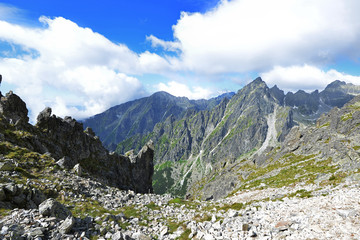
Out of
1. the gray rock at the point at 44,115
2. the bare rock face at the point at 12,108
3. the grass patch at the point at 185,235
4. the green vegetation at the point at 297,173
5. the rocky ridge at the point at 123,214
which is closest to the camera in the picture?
the rocky ridge at the point at 123,214

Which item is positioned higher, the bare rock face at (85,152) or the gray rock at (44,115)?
the gray rock at (44,115)

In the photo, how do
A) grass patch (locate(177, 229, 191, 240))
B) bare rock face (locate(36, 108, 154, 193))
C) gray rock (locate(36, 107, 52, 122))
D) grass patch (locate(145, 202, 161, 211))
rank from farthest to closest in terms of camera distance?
gray rock (locate(36, 107, 52, 122)) → bare rock face (locate(36, 108, 154, 193)) → grass patch (locate(145, 202, 161, 211)) → grass patch (locate(177, 229, 191, 240))

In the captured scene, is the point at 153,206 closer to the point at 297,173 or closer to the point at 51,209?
the point at 51,209

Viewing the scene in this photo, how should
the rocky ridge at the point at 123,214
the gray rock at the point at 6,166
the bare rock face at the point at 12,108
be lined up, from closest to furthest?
1. the rocky ridge at the point at 123,214
2. the gray rock at the point at 6,166
3. the bare rock face at the point at 12,108

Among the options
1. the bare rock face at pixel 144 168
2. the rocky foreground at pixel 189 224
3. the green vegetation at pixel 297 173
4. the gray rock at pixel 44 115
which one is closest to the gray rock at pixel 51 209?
the rocky foreground at pixel 189 224

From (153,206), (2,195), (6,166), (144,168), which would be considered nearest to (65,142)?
(6,166)

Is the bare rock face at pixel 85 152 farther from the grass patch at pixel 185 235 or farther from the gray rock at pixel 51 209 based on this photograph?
the grass patch at pixel 185 235

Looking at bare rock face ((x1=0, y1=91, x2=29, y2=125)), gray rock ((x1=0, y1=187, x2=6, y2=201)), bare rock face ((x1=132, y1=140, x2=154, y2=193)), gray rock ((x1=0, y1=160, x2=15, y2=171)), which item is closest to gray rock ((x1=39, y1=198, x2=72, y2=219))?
gray rock ((x1=0, y1=187, x2=6, y2=201))

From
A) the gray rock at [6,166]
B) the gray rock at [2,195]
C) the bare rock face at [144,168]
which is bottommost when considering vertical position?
the bare rock face at [144,168]

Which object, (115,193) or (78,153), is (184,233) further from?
(78,153)

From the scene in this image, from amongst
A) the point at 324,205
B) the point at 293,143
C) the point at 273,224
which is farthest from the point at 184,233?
the point at 293,143

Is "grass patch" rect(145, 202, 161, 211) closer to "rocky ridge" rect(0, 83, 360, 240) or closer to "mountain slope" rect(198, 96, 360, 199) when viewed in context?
"rocky ridge" rect(0, 83, 360, 240)

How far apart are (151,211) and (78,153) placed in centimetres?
5660

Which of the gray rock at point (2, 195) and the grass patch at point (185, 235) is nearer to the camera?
the grass patch at point (185, 235)
